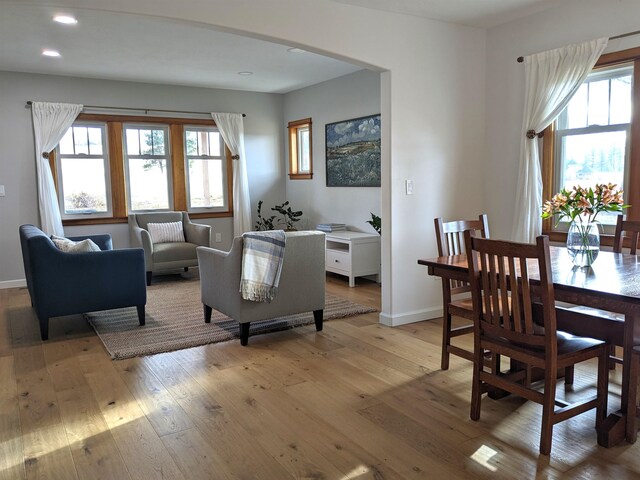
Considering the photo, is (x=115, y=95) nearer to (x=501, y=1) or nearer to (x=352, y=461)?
(x=501, y=1)

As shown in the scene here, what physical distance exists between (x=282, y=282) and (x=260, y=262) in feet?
1.02

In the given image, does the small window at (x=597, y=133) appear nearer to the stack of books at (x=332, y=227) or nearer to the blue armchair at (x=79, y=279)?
the stack of books at (x=332, y=227)

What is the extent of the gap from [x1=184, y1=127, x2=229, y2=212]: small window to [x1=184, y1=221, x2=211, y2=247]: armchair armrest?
0.74 metres

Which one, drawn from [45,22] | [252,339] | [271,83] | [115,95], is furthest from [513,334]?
[115,95]

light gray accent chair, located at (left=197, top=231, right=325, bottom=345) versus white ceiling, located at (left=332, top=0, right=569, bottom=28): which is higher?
white ceiling, located at (left=332, top=0, right=569, bottom=28)

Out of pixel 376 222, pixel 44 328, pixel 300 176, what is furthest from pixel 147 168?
pixel 44 328

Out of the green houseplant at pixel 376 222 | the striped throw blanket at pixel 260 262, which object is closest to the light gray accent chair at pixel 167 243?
the green houseplant at pixel 376 222

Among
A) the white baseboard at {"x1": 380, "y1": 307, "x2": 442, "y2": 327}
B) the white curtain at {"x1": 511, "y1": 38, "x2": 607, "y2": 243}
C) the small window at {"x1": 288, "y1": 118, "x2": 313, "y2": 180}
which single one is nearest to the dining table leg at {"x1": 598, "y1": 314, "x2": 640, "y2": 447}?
the white curtain at {"x1": 511, "y1": 38, "x2": 607, "y2": 243}

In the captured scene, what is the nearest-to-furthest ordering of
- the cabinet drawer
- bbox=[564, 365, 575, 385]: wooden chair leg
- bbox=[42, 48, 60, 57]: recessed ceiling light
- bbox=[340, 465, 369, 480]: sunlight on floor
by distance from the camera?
bbox=[340, 465, 369, 480]: sunlight on floor
bbox=[564, 365, 575, 385]: wooden chair leg
bbox=[42, 48, 60, 57]: recessed ceiling light
the cabinet drawer

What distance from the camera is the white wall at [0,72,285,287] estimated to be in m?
6.11

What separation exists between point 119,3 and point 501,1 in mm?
2675

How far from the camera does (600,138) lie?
12.6 feet

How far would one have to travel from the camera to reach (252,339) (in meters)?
4.01

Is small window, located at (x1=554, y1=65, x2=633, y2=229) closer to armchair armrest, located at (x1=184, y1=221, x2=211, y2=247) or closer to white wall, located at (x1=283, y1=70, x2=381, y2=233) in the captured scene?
white wall, located at (x1=283, y1=70, x2=381, y2=233)
